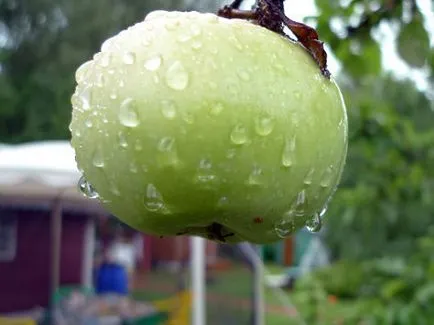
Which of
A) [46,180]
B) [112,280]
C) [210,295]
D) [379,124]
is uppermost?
[379,124]

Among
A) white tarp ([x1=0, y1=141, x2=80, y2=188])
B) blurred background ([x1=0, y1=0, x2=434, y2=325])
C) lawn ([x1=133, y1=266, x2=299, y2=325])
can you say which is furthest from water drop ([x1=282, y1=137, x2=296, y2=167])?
lawn ([x1=133, y1=266, x2=299, y2=325])

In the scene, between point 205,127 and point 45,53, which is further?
point 45,53

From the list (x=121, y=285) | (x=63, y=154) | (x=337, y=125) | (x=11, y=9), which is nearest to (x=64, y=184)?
(x=63, y=154)

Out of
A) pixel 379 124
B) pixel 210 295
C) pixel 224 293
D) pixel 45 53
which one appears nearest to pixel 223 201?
pixel 379 124

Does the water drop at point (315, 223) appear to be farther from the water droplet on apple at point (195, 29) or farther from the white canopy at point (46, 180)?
the white canopy at point (46, 180)

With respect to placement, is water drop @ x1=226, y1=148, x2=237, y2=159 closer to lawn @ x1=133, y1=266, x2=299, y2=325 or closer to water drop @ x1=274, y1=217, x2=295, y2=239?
water drop @ x1=274, y1=217, x2=295, y2=239

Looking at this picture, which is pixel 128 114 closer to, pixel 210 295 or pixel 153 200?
pixel 153 200
